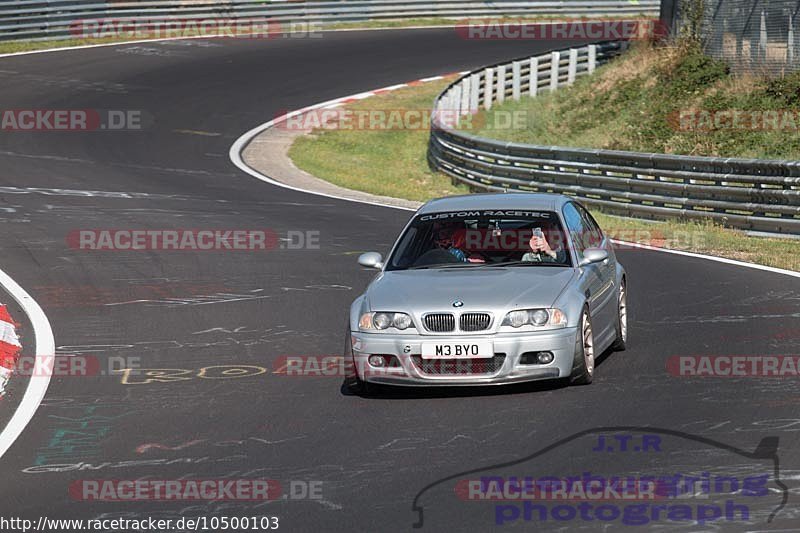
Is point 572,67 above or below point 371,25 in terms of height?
above

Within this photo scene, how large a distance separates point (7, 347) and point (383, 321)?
404cm

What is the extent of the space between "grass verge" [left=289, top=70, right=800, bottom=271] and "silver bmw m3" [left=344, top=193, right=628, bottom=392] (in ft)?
18.7

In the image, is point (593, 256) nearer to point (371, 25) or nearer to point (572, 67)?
point (572, 67)

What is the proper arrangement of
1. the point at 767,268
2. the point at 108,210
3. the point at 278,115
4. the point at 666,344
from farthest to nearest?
the point at 278,115, the point at 108,210, the point at 767,268, the point at 666,344

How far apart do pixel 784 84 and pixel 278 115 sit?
13675 mm

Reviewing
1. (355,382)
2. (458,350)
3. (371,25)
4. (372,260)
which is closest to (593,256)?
(458,350)

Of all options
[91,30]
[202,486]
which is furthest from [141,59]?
[202,486]

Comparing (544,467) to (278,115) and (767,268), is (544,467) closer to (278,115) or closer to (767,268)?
(767,268)

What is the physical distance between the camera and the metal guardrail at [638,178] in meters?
18.8

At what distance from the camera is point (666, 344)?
11.6 metres

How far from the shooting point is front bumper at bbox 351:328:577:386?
9.69 metres

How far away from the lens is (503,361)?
9.70m

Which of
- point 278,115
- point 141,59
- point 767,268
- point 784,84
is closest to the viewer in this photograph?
point 767,268

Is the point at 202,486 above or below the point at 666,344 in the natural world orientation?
above
